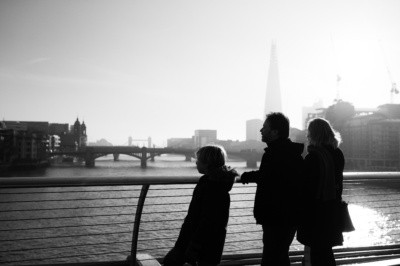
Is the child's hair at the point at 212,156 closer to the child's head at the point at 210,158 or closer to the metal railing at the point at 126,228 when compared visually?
the child's head at the point at 210,158

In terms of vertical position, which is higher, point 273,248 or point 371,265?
point 273,248

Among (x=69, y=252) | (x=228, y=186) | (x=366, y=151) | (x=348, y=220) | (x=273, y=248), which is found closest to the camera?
(x=228, y=186)

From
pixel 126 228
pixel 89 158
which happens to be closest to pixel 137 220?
pixel 126 228

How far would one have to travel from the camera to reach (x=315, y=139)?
3.00 m

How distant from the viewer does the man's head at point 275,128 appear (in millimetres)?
2744

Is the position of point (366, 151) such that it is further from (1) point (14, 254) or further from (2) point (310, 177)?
(2) point (310, 177)

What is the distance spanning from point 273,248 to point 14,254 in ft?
45.5

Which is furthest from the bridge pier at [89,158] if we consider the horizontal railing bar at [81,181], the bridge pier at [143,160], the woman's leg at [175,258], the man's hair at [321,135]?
the woman's leg at [175,258]

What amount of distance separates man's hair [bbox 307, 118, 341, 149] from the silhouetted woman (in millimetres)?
51

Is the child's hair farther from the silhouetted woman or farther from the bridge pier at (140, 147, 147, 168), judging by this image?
the bridge pier at (140, 147, 147, 168)

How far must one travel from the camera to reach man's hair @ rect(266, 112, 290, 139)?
Result: 108 inches

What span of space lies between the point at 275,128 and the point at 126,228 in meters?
15.1

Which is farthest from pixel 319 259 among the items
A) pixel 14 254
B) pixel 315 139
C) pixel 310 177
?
pixel 14 254

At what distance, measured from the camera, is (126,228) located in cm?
1681
